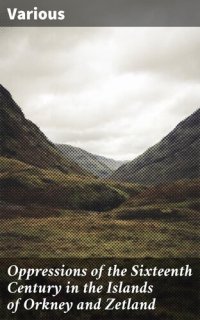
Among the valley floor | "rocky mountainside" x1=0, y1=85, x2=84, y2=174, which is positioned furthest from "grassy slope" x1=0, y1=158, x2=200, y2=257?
"rocky mountainside" x1=0, y1=85, x2=84, y2=174

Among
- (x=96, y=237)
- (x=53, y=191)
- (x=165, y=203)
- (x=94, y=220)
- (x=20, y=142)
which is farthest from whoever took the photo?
(x=20, y=142)

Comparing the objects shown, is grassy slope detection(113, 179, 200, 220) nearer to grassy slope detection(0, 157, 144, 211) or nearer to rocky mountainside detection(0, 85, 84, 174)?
grassy slope detection(0, 157, 144, 211)

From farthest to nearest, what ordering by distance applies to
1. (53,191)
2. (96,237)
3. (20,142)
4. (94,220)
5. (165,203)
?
(20,142) → (53,191) → (165,203) → (94,220) → (96,237)

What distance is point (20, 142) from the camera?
134 meters

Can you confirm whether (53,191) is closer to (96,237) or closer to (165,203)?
(165,203)

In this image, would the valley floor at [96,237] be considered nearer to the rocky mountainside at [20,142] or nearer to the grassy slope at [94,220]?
the grassy slope at [94,220]

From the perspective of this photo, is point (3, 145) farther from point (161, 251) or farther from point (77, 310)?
point (77, 310)

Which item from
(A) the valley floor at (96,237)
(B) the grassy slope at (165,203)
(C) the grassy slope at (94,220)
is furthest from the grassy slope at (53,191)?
(A) the valley floor at (96,237)

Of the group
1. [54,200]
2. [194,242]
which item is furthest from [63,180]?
[194,242]

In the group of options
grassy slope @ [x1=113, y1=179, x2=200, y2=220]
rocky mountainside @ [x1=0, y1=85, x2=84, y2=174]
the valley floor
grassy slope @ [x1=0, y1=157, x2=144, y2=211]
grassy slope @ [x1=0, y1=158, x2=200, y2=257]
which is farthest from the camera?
rocky mountainside @ [x1=0, y1=85, x2=84, y2=174]

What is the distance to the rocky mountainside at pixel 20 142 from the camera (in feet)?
410

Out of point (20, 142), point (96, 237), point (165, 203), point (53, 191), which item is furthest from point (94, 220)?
point (20, 142)

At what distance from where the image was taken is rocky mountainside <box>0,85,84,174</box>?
125 meters

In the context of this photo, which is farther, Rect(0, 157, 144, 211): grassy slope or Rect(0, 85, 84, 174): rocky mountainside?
Rect(0, 85, 84, 174): rocky mountainside
